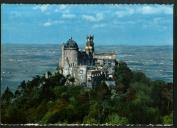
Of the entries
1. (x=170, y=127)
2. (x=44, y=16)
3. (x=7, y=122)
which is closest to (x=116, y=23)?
(x=44, y=16)

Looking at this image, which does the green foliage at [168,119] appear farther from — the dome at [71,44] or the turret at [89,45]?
the dome at [71,44]

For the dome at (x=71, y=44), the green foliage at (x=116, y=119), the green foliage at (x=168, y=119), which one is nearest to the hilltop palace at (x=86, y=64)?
the dome at (x=71, y=44)

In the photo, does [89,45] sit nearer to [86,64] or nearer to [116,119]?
[86,64]

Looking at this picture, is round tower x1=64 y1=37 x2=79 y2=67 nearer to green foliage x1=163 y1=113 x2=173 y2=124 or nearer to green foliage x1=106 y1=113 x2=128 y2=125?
green foliage x1=106 y1=113 x2=128 y2=125

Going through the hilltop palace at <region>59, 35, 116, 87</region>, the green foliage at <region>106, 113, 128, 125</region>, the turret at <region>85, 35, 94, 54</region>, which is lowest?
the green foliage at <region>106, 113, 128, 125</region>

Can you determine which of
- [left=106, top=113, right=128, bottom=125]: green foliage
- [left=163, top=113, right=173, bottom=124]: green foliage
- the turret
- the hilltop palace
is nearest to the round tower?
the hilltop palace

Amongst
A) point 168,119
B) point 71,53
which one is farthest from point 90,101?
point 168,119
